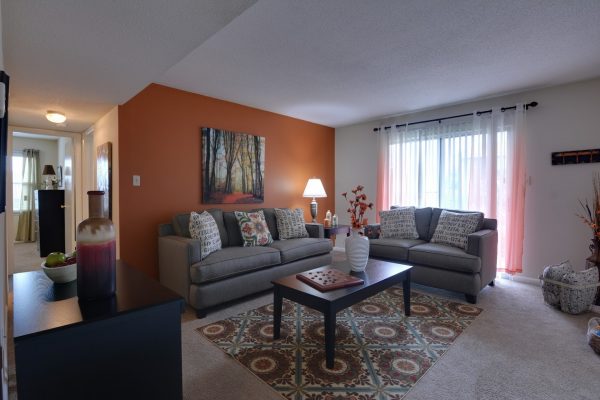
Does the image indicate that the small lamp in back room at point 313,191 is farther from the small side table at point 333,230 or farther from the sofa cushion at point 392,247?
the sofa cushion at point 392,247

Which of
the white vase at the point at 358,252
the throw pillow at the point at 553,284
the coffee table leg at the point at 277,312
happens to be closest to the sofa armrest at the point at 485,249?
the throw pillow at the point at 553,284

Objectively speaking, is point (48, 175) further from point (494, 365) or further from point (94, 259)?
point (494, 365)

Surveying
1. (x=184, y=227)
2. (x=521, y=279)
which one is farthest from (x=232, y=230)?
(x=521, y=279)

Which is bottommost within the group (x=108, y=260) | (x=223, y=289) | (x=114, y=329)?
(x=223, y=289)

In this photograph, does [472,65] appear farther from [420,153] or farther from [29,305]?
[29,305]

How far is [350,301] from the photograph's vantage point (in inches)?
81.8

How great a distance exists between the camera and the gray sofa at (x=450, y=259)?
10.0 ft

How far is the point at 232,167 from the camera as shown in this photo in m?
4.11

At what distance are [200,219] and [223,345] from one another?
131 cm

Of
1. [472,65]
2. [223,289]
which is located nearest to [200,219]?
[223,289]

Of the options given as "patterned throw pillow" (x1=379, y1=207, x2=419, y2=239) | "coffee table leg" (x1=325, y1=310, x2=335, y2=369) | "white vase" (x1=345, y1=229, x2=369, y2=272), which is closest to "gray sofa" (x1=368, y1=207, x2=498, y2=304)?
"patterned throw pillow" (x1=379, y1=207, x2=419, y2=239)

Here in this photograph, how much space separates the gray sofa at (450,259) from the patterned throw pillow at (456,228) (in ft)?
→ 0.29

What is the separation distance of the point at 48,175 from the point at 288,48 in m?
6.43

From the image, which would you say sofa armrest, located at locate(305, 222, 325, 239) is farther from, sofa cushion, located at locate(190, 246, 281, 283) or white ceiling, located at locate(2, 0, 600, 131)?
white ceiling, located at locate(2, 0, 600, 131)
